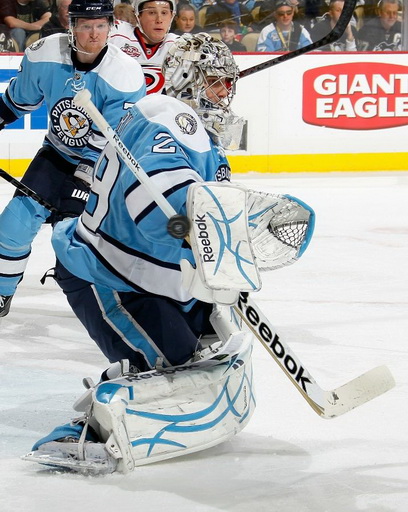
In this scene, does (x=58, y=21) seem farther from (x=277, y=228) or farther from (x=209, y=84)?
(x=277, y=228)

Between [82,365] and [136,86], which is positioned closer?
[82,365]

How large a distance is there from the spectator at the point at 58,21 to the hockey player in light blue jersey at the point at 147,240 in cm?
460

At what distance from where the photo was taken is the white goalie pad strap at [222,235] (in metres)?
1.88

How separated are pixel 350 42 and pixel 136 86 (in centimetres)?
416

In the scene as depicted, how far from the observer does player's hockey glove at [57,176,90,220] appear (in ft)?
11.0

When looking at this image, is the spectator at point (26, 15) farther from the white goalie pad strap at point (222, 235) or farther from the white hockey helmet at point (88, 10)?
the white goalie pad strap at point (222, 235)

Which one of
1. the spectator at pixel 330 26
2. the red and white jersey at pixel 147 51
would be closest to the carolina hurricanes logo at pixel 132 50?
the red and white jersey at pixel 147 51

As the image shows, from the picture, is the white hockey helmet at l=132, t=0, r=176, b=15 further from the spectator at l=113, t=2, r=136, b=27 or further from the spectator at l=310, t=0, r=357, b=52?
the spectator at l=310, t=0, r=357, b=52

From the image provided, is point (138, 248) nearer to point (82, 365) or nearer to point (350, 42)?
point (82, 365)

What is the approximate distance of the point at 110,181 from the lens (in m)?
2.18

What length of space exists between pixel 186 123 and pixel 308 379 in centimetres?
54

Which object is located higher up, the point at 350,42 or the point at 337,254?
the point at 350,42

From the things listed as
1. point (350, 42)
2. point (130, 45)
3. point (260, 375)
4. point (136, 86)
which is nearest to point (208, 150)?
point (260, 375)

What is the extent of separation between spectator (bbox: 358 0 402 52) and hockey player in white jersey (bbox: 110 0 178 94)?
309 cm
